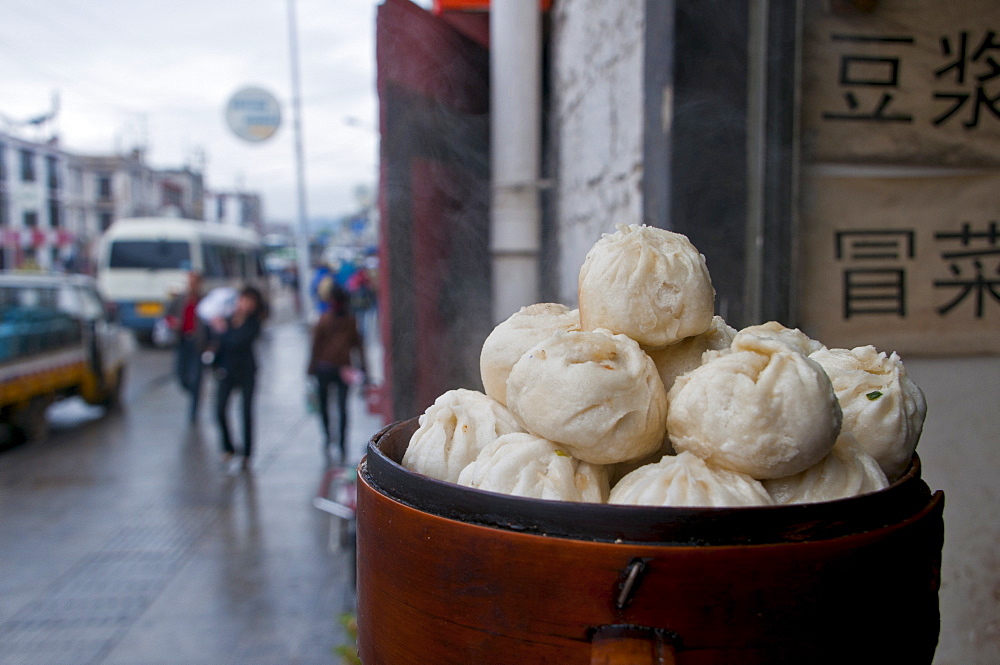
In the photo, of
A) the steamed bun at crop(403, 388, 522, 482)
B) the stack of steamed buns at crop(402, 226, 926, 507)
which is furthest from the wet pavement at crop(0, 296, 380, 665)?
the stack of steamed buns at crop(402, 226, 926, 507)

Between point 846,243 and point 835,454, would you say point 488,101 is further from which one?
point 835,454

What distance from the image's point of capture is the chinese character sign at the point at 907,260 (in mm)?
2736

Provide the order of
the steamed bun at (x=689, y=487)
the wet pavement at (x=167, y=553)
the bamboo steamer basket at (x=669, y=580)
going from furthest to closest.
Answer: the wet pavement at (x=167, y=553)
the steamed bun at (x=689, y=487)
the bamboo steamer basket at (x=669, y=580)

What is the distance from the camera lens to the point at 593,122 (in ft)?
12.8

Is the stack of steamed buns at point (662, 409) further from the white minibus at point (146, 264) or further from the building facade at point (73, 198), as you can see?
the building facade at point (73, 198)

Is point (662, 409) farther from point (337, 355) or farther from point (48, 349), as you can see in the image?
point (48, 349)

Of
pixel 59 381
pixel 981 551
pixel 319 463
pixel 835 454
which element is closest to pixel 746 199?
pixel 981 551

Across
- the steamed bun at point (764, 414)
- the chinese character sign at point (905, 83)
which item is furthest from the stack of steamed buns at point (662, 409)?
the chinese character sign at point (905, 83)

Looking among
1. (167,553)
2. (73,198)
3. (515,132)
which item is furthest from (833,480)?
(73,198)

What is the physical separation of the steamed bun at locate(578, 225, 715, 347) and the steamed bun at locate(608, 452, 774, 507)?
0.84 feet

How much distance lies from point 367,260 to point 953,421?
82.2 feet

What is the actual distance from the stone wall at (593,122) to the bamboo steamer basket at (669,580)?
2.24m

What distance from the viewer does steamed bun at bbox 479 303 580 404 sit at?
1378 mm

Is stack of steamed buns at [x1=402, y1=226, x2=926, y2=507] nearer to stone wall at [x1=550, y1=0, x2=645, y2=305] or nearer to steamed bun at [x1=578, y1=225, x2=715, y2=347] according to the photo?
steamed bun at [x1=578, y1=225, x2=715, y2=347]
